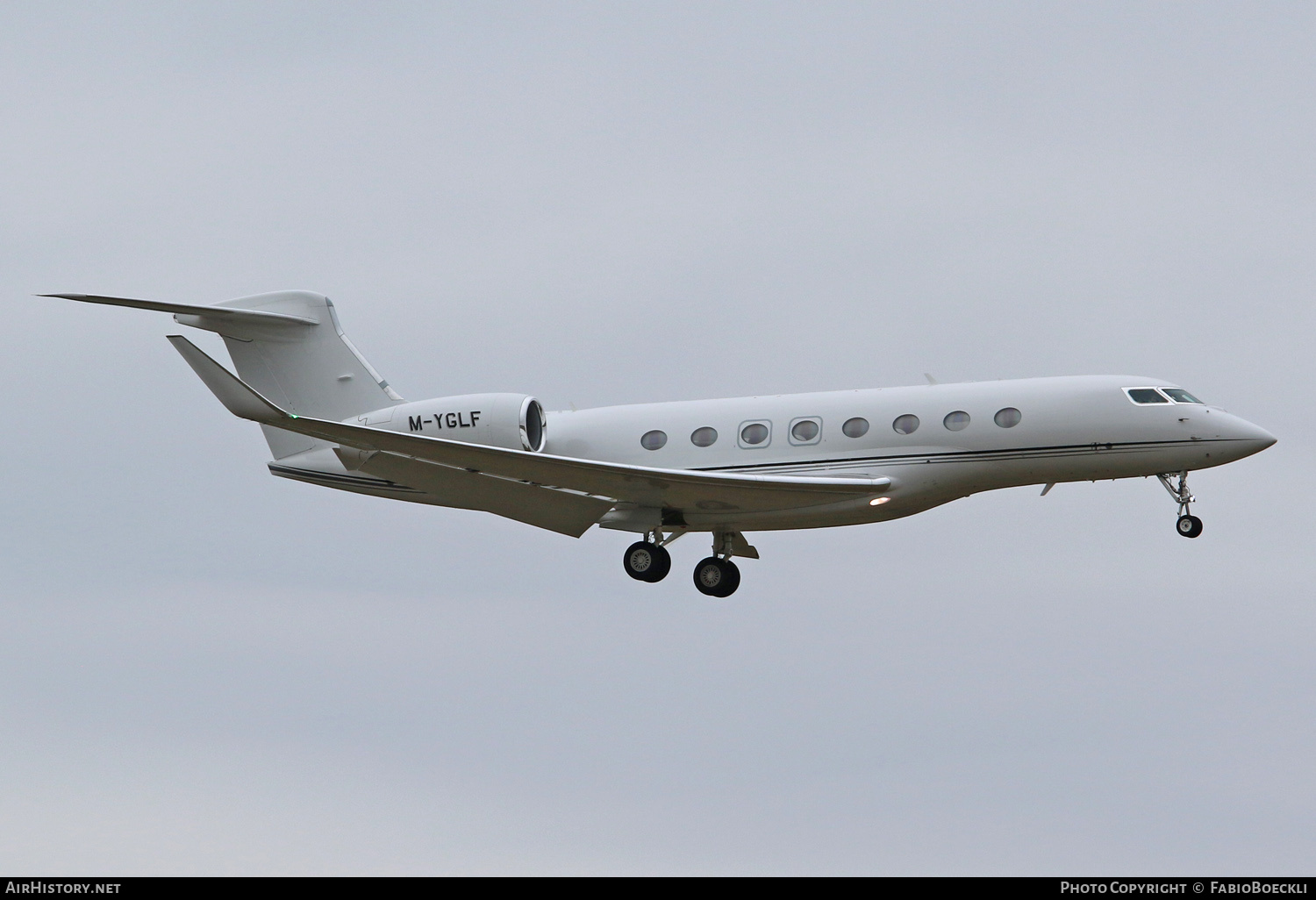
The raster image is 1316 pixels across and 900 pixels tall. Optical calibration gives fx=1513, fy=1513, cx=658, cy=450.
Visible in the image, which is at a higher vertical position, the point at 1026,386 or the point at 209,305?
the point at 209,305

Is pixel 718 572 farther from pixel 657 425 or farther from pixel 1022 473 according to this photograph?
pixel 1022 473

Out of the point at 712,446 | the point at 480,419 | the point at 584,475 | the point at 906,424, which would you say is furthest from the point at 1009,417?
the point at 480,419

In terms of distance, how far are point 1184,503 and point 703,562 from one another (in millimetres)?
7259

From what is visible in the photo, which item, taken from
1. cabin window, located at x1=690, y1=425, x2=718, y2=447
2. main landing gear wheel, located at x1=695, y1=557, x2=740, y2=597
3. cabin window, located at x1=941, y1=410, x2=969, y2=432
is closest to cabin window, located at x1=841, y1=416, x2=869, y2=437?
cabin window, located at x1=941, y1=410, x2=969, y2=432

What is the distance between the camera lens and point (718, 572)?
23.8 metres

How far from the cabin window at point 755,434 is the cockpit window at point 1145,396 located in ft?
16.9

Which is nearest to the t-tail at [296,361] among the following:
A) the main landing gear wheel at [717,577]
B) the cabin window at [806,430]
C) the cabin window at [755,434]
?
the main landing gear wheel at [717,577]

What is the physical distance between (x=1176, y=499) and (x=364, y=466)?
39.1ft

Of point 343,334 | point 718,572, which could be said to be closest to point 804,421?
point 718,572

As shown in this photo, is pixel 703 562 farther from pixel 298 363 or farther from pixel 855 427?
pixel 298 363

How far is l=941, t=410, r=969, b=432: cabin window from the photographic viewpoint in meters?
21.4

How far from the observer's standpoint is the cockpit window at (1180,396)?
2148cm

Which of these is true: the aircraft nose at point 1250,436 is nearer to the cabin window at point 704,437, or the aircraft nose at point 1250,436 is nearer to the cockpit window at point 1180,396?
the cockpit window at point 1180,396

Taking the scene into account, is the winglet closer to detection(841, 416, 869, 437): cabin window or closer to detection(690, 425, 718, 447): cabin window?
detection(690, 425, 718, 447): cabin window
